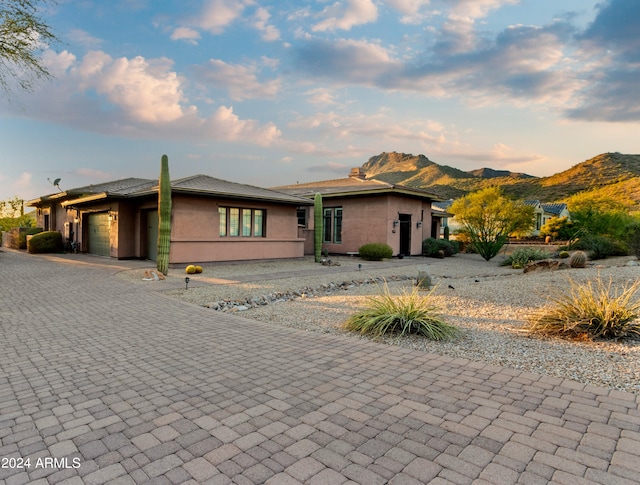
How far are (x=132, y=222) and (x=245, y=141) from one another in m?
6.65

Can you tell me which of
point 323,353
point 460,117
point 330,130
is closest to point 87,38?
point 330,130

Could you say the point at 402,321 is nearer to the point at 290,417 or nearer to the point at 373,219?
the point at 290,417

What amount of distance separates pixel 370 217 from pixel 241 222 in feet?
24.8

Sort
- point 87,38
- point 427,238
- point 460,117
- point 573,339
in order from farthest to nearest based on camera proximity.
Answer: point 427,238, point 460,117, point 87,38, point 573,339

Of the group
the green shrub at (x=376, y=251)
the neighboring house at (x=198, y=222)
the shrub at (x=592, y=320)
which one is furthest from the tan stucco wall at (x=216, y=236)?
the shrub at (x=592, y=320)

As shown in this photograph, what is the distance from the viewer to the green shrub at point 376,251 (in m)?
19.8

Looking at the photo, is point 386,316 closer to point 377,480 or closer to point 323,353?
point 323,353

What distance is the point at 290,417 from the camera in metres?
3.15

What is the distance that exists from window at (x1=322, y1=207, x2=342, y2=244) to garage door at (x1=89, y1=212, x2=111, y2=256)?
11747 millimetres

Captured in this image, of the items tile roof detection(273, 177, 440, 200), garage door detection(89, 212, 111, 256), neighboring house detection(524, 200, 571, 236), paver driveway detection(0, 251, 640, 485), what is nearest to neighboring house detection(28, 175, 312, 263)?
garage door detection(89, 212, 111, 256)

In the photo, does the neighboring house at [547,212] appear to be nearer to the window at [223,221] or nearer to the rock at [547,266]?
the rock at [547,266]

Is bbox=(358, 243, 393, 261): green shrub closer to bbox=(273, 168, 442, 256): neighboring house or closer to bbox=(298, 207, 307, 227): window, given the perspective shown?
bbox=(273, 168, 442, 256): neighboring house

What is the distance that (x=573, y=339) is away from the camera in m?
5.61

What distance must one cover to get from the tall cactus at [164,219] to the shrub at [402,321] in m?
8.88
